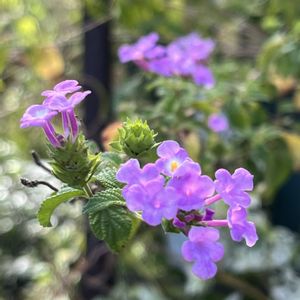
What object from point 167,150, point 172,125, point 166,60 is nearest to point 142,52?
point 166,60

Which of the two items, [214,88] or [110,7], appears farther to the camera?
[110,7]

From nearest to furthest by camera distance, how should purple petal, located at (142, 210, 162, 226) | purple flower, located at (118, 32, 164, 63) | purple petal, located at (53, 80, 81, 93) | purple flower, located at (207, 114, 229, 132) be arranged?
purple petal, located at (142, 210, 162, 226), purple petal, located at (53, 80, 81, 93), purple flower, located at (118, 32, 164, 63), purple flower, located at (207, 114, 229, 132)

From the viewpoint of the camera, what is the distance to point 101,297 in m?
1.82

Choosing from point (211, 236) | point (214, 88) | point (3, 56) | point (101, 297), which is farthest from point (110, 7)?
point (211, 236)

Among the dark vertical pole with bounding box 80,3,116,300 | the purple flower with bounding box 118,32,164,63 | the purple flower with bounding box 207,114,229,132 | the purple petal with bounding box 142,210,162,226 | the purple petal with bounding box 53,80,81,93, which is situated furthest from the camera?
the dark vertical pole with bounding box 80,3,116,300

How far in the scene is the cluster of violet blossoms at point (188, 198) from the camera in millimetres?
581

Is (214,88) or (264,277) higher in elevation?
(214,88)

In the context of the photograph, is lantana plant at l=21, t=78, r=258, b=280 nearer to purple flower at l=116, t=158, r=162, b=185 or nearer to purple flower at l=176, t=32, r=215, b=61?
purple flower at l=116, t=158, r=162, b=185

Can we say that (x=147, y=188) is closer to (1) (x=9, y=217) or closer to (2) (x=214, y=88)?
(2) (x=214, y=88)

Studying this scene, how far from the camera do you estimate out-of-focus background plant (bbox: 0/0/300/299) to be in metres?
1.42

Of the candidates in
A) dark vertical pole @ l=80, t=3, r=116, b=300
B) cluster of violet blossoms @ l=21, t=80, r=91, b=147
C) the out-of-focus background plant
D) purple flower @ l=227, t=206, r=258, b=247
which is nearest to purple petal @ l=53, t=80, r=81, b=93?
cluster of violet blossoms @ l=21, t=80, r=91, b=147

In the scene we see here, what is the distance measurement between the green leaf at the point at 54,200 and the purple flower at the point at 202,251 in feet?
0.45

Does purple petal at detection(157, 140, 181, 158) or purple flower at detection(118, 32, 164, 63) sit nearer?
purple petal at detection(157, 140, 181, 158)

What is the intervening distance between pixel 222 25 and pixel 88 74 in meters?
0.49
